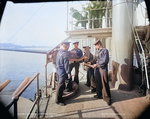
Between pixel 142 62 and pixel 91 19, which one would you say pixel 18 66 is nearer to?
pixel 91 19

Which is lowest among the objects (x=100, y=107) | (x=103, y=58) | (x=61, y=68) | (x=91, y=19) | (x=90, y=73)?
(x=100, y=107)

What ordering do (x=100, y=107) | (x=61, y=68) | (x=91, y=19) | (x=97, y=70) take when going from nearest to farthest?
(x=100, y=107)
(x=61, y=68)
(x=97, y=70)
(x=91, y=19)

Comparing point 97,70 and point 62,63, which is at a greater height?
point 62,63

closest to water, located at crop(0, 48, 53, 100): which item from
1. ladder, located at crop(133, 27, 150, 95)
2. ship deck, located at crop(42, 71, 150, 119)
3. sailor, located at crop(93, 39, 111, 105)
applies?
ship deck, located at crop(42, 71, 150, 119)

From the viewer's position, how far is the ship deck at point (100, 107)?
67.7 inches

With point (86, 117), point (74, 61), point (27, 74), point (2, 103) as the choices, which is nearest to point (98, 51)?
point (74, 61)

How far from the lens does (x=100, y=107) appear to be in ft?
6.20

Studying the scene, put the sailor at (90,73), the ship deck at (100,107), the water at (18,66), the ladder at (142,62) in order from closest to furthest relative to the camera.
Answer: the ship deck at (100,107)
the water at (18,66)
the ladder at (142,62)
the sailor at (90,73)

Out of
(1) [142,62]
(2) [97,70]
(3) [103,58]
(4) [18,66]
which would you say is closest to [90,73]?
(2) [97,70]

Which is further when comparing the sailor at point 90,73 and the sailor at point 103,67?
the sailor at point 90,73

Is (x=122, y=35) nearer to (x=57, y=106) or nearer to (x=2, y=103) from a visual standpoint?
(x=57, y=106)

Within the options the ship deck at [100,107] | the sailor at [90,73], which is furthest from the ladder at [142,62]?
the sailor at [90,73]

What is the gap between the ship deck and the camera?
67.7 inches

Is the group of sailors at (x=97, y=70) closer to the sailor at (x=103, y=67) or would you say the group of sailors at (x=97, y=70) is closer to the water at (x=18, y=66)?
the sailor at (x=103, y=67)
